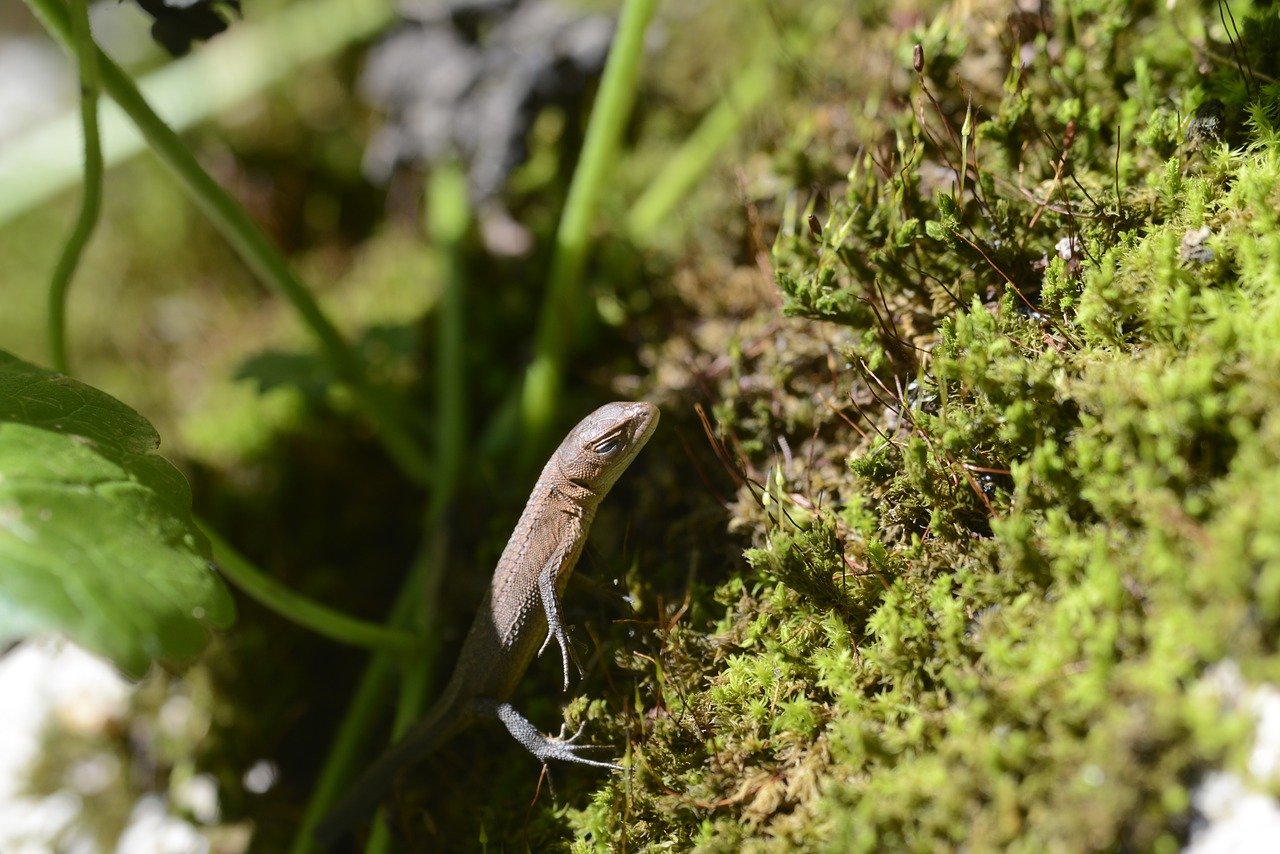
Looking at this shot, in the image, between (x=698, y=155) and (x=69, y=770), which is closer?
(x=69, y=770)

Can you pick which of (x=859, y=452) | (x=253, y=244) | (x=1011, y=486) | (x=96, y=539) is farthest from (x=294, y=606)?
(x=1011, y=486)

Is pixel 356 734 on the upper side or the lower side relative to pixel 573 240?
lower

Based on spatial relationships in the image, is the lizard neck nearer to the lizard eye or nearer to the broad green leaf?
the lizard eye

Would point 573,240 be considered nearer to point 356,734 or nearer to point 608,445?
point 608,445

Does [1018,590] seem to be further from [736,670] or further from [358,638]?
[358,638]

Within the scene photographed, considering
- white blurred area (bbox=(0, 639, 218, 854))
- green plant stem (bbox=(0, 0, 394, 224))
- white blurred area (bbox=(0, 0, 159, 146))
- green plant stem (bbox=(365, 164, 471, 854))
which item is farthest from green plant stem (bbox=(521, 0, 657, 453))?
white blurred area (bbox=(0, 0, 159, 146))

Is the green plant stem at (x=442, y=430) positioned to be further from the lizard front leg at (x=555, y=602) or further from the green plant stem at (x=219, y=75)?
the green plant stem at (x=219, y=75)
